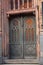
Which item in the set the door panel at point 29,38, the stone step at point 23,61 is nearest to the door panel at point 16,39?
the door panel at point 29,38

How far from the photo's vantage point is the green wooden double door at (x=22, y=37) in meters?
12.5

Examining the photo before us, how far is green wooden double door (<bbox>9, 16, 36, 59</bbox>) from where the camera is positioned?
12.5m

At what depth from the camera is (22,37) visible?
41.4 ft

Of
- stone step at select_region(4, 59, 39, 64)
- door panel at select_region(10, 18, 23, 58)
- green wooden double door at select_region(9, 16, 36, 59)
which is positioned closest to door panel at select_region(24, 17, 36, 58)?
green wooden double door at select_region(9, 16, 36, 59)

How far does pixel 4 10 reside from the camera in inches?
494

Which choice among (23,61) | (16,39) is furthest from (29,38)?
(23,61)

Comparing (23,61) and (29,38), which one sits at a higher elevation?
(29,38)

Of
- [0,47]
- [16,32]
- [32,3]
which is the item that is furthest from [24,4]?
[0,47]

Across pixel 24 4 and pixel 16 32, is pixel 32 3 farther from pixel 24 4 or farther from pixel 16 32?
pixel 16 32

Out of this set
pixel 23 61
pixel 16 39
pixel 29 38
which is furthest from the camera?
pixel 16 39

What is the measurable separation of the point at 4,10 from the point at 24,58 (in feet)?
7.97

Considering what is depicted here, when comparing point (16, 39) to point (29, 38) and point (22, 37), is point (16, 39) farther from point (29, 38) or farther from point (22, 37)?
point (29, 38)

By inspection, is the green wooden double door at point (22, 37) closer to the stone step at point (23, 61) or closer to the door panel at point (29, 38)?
the door panel at point (29, 38)

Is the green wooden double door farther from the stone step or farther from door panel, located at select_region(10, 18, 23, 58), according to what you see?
the stone step
